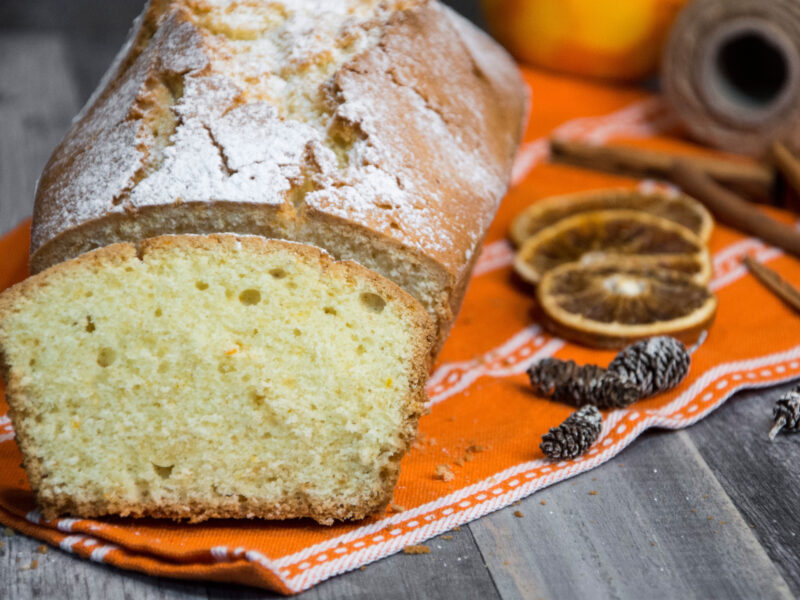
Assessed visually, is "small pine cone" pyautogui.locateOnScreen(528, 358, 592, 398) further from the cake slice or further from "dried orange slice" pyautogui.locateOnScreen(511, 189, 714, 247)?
"dried orange slice" pyautogui.locateOnScreen(511, 189, 714, 247)

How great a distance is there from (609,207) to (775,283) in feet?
2.38

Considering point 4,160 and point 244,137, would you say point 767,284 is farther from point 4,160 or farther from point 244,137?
point 4,160

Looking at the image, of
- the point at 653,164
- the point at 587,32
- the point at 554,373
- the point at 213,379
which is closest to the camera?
the point at 213,379

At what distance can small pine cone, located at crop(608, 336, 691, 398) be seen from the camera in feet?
8.80

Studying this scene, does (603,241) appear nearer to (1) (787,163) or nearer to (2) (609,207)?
(2) (609,207)

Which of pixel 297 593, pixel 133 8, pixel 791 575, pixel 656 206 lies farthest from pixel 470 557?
pixel 133 8

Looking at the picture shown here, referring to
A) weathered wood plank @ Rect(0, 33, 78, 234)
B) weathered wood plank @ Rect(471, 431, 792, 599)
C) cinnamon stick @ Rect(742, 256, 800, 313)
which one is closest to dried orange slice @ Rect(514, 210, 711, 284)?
cinnamon stick @ Rect(742, 256, 800, 313)

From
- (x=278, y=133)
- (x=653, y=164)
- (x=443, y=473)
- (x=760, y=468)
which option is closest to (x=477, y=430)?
(x=443, y=473)

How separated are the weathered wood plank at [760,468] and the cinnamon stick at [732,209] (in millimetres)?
977

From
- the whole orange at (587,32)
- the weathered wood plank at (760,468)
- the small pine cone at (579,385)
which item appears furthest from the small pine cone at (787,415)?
the whole orange at (587,32)

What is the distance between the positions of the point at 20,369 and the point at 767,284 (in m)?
2.48

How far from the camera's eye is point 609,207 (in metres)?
3.79

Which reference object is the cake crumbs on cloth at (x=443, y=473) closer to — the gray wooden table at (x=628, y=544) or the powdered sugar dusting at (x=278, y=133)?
the gray wooden table at (x=628, y=544)

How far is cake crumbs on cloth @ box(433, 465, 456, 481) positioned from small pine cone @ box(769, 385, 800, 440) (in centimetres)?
91
